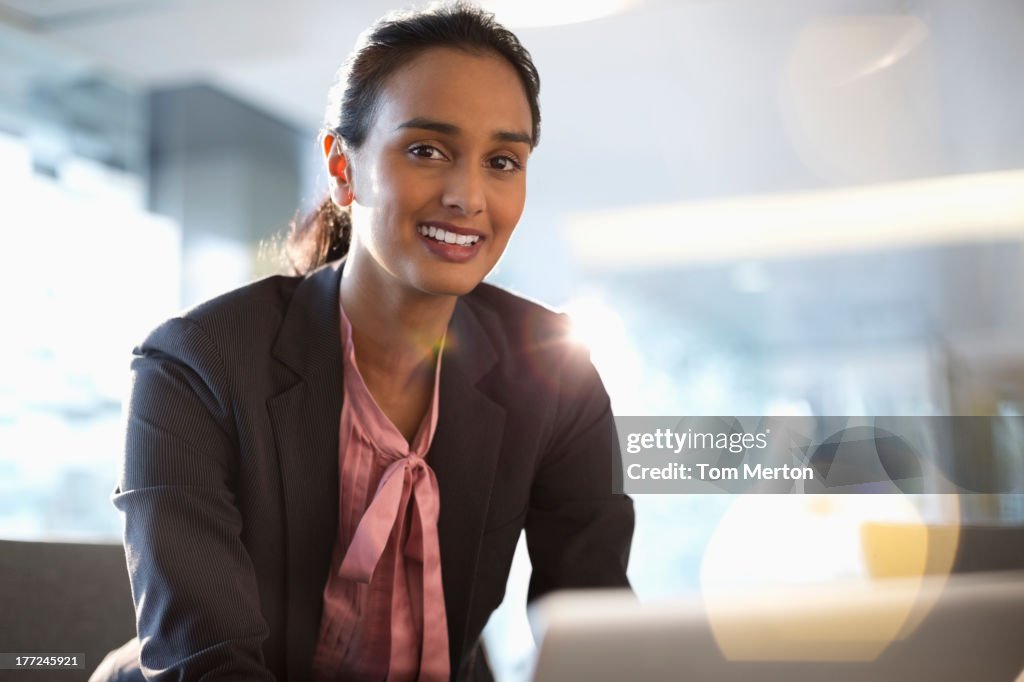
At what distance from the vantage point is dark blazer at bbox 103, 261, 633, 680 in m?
0.89

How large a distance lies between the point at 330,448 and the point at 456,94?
0.43 m

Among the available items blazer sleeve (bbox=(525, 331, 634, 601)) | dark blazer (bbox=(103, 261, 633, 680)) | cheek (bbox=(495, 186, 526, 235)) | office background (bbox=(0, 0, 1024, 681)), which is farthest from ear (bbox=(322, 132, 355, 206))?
office background (bbox=(0, 0, 1024, 681))

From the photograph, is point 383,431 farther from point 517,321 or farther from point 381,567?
point 517,321

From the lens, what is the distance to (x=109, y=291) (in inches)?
160

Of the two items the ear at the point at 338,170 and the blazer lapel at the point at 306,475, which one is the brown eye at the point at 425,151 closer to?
the ear at the point at 338,170

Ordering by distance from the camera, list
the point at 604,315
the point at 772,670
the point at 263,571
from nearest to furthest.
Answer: the point at 772,670 → the point at 263,571 → the point at 604,315

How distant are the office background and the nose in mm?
2207

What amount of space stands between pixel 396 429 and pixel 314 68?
3495mm

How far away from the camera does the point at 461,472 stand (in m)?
1.14

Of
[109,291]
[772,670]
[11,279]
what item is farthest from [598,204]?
[772,670]

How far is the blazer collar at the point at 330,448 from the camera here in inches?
41.0

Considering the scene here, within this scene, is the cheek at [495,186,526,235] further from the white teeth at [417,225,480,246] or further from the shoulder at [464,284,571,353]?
the shoulder at [464,284,571,353]

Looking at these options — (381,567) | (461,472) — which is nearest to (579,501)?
(461,472)

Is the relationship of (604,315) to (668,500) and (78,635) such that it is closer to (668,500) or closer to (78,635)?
(668,500)
